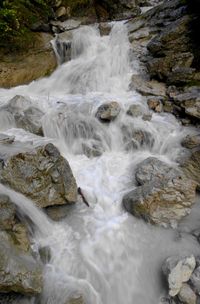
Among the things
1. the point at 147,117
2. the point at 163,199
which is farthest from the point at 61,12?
the point at 163,199

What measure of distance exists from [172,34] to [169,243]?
6.60 m

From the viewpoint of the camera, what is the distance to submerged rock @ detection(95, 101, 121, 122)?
724 centimetres

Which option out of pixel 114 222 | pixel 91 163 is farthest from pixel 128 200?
pixel 91 163

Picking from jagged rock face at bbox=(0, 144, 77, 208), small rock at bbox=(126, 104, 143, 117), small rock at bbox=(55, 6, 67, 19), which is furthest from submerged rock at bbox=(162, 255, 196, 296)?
small rock at bbox=(55, 6, 67, 19)

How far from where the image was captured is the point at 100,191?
5.82m

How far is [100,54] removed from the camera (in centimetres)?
1033

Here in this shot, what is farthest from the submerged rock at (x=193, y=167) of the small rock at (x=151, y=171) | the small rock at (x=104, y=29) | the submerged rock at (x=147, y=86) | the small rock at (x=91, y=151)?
the small rock at (x=104, y=29)

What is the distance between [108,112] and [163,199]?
9.27 feet

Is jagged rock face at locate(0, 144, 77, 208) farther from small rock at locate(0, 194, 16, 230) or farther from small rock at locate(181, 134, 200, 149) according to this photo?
small rock at locate(181, 134, 200, 149)

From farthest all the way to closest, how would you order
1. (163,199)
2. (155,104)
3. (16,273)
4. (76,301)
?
(155,104) < (163,199) < (76,301) < (16,273)

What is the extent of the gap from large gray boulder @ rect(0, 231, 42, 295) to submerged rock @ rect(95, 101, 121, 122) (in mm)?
4015

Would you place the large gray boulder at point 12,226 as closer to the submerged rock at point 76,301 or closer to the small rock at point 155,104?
the submerged rock at point 76,301

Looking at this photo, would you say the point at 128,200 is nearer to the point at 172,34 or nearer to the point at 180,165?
the point at 180,165

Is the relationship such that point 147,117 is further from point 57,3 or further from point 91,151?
point 57,3
